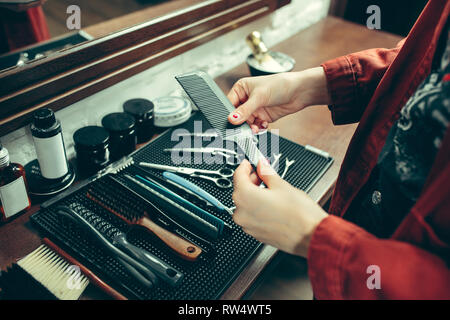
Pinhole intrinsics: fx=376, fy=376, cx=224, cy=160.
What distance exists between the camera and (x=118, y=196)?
82 centimetres

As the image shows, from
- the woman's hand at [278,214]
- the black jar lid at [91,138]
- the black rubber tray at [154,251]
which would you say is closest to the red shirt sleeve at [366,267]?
the woman's hand at [278,214]

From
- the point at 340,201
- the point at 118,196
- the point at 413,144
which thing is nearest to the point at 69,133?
the point at 118,196

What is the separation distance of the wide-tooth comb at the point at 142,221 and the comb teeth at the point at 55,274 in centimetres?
14

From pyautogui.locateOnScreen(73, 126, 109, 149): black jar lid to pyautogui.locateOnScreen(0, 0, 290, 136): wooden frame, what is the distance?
8 centimetres

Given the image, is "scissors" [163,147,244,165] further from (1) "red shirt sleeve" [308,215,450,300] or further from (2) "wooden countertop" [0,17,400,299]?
(1) "red shirt sleeve" [308,215,450,300]

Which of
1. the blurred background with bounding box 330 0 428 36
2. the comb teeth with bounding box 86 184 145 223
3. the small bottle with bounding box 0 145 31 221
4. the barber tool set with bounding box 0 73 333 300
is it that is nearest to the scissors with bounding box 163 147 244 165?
the barber tool set with bounding box 0 73 333 300

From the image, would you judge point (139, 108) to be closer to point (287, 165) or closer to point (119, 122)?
point (119, 122)

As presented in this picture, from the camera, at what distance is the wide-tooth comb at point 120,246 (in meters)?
0.69

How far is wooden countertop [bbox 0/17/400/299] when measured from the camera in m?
0.76

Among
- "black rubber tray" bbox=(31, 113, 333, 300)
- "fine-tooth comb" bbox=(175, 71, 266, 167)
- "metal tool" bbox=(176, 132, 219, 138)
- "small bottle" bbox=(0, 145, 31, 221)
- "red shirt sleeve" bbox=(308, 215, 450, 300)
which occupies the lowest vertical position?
"black rubber tray" bbox=(31, 113, 333, 300)

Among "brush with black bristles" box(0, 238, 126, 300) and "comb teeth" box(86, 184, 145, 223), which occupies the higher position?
"comb teeth" box(86, 184, 145, 223)

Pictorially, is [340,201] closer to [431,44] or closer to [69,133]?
[431,44]

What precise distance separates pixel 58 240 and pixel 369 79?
74 centimetres
